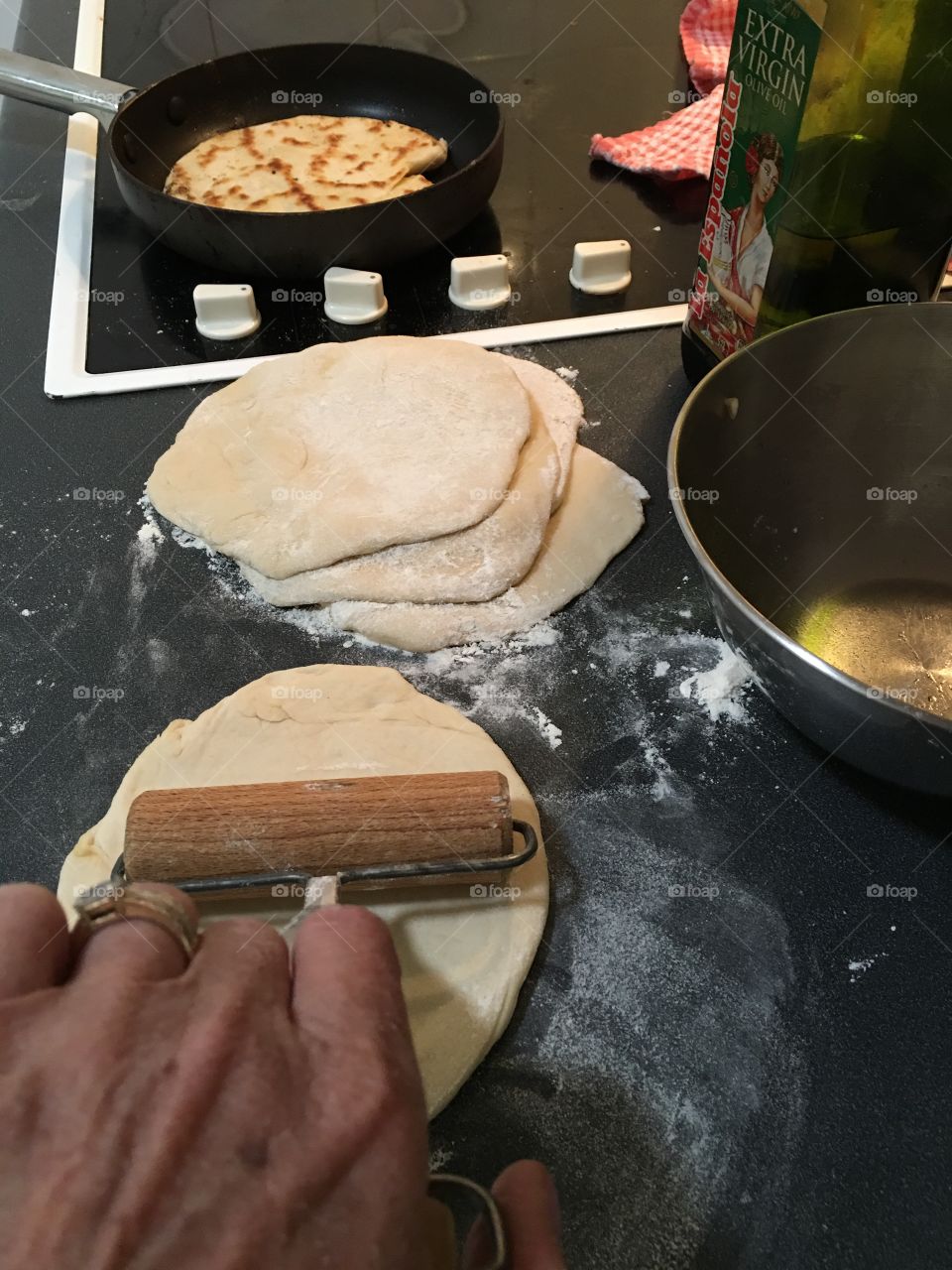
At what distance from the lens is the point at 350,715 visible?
909mm

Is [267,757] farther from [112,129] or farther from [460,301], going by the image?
[112,129]

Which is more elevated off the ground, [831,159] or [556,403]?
[831,159]

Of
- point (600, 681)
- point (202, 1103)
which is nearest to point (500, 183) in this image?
point (600, 681)

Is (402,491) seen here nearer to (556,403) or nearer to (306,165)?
(556,403)

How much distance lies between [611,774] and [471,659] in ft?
0.64

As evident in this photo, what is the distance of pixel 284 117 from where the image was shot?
1.63 m

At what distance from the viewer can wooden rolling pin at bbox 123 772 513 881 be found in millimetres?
718

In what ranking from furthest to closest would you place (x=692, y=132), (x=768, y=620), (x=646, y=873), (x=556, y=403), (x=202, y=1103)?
(x=692, y=132) < (x=556, y=403) < (x=646, y=873) < (x=768, y=620) < (x=202, y=1103)

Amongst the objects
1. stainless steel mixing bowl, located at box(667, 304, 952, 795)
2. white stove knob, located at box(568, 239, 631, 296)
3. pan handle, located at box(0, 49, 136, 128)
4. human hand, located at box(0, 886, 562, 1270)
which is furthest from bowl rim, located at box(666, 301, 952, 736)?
pan handle, located at box(0, 49, 136, 128)

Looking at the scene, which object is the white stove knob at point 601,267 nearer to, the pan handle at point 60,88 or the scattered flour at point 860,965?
the pan handle at point 60,88

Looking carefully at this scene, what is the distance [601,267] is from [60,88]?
2.98 ft

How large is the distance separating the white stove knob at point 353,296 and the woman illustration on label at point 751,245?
0.49 metres

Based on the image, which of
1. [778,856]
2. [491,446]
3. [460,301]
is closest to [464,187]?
[460,301]

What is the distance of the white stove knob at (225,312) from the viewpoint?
51.3 inches
